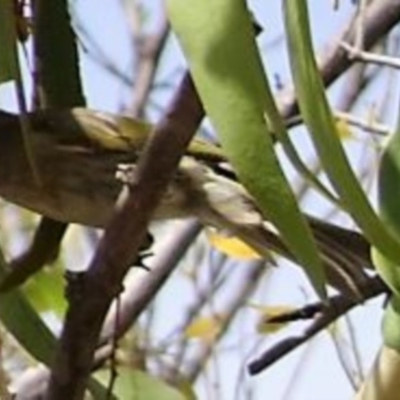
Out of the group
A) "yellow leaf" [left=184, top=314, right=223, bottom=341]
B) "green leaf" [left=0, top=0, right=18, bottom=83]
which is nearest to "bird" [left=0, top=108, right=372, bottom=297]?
"green leaf" [left=0, top=0, right=18, bottom=83]

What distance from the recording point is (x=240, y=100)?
33 centimetres

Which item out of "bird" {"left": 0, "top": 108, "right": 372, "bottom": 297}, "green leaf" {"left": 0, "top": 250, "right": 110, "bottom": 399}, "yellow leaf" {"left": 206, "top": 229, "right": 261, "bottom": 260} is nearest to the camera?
"green leaf" {"left": 0, "top": 250, "right": 110, "bottom": 399}

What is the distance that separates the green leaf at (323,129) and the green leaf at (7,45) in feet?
0.30

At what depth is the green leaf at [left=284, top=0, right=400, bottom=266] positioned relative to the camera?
0.32 metres

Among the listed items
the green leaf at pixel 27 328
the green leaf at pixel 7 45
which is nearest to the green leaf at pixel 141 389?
the green leaf at pixel 27 328


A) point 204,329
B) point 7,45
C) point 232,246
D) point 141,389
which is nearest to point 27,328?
point 141,389

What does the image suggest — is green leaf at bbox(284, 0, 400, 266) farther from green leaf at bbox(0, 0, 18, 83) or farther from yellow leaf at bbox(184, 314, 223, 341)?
yellow leaf at bbox(184, 314, 223, 341)

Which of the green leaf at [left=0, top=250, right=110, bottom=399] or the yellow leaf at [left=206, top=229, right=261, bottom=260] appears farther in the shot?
the yellow leaf at [left=206, top=229, right=261, bottom=260]

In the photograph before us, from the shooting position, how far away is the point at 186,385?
3.37 ft

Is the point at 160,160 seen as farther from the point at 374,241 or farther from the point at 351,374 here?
the point at 351,374

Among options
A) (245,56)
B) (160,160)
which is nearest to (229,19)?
(245,56)

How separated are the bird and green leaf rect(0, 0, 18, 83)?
251mm

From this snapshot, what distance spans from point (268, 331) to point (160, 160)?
545mm

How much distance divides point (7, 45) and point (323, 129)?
118 millimetres
